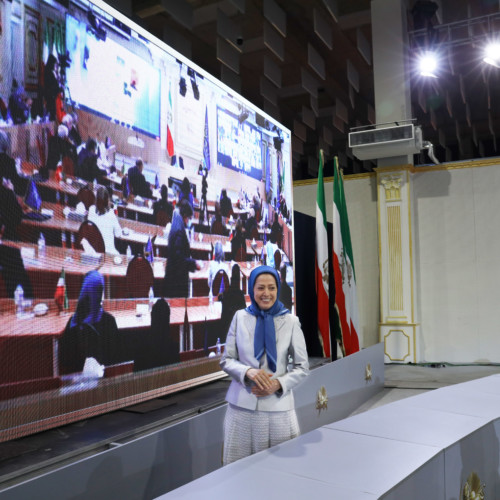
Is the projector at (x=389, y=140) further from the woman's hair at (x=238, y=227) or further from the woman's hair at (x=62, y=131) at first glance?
the woman's hair at (x=62, y=131)

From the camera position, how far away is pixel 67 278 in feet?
8.65

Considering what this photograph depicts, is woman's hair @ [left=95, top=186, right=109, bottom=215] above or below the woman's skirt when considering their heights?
above

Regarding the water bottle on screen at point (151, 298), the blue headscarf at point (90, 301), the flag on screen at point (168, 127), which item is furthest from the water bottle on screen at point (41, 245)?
the flag on screen at point (168, 127)

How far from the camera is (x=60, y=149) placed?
2637 millimetres

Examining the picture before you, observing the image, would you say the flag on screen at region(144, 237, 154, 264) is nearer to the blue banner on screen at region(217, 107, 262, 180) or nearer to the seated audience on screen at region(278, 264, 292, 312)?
the blue banner on screen at region(217, 107, 262, 180)

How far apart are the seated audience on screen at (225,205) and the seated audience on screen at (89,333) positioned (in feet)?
4.44

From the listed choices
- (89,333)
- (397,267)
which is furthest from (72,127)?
(397,267)

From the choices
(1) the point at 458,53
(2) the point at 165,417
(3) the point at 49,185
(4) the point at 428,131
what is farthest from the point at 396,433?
(4) the point at 428,131

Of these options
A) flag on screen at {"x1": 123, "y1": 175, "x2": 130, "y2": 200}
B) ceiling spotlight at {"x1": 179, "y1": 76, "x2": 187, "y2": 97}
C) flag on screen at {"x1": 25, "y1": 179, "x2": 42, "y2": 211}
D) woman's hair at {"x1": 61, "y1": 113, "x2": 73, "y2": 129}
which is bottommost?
flag on screen at {"x1": 25, "y1": 179, "x2": 42, "y2": 211}

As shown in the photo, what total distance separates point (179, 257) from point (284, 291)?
178 cm

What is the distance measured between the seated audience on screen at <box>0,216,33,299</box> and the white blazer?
102 cm

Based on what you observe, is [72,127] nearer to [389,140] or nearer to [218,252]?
[218,252]

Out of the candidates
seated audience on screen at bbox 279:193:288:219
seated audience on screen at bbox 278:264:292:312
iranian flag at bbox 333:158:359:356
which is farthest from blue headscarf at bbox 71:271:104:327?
iranian flag at bbox 333:158:359:356

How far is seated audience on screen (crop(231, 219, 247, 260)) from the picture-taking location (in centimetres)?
409
